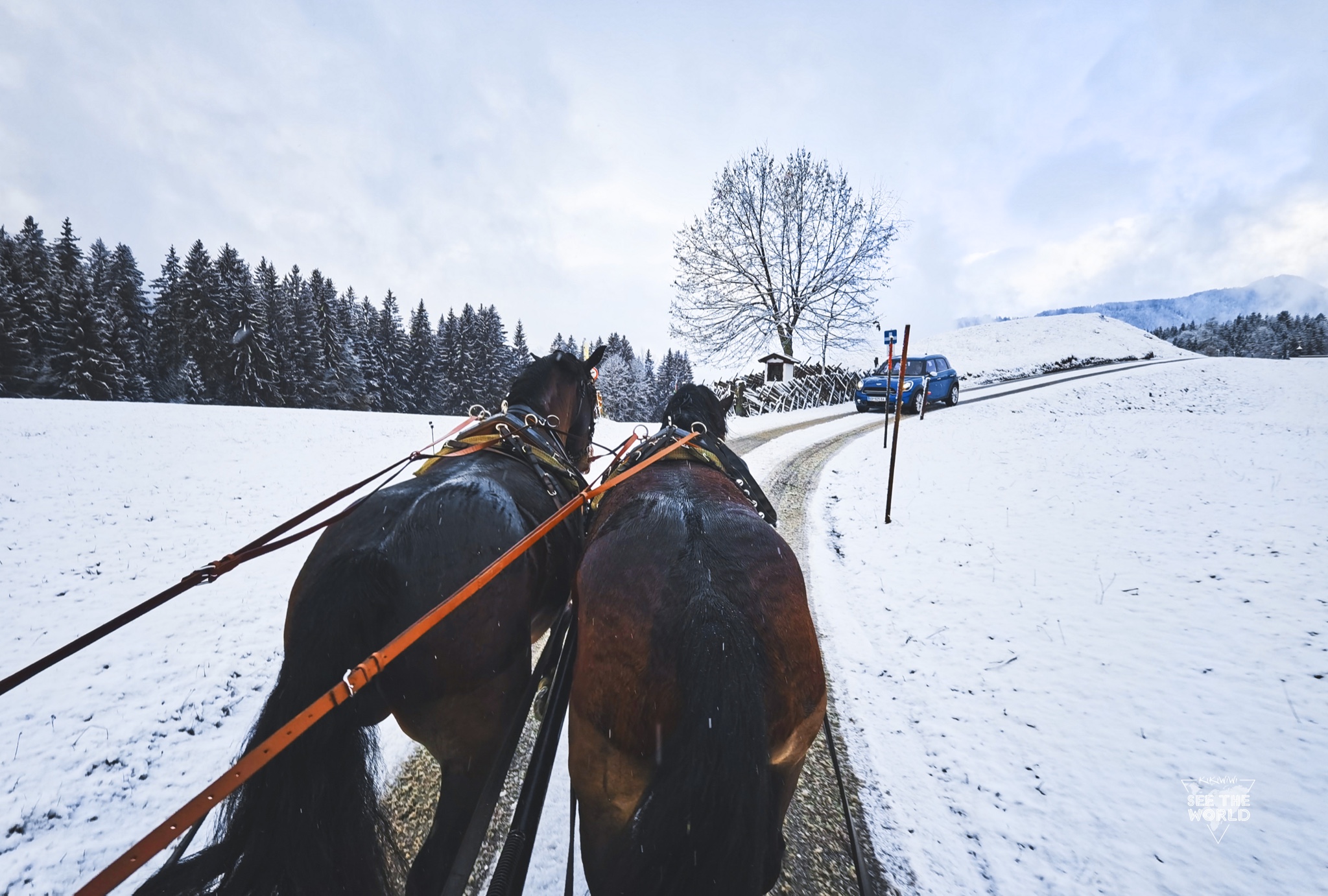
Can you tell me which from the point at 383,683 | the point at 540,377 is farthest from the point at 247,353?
the point at 383,683

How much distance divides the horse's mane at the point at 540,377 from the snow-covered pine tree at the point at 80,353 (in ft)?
115

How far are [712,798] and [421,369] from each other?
4395 cm

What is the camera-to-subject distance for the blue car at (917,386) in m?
15.0

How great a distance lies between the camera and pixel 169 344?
106 feet

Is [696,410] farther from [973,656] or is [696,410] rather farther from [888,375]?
[888,375]

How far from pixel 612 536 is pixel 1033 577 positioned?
184 inches

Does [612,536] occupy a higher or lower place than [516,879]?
higher

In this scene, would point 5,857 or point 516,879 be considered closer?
point 516,879

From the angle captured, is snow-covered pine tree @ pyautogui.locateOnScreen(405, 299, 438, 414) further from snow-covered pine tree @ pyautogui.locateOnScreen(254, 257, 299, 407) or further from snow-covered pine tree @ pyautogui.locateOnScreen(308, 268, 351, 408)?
snow-covered pine tree @ pyautogui.locateOnScreen(254, 257, 299, 407)

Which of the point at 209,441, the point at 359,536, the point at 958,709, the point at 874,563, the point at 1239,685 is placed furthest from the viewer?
the point at 209,441

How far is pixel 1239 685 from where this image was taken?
2.89 metres

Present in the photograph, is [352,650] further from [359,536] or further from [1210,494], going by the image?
[1210,494]

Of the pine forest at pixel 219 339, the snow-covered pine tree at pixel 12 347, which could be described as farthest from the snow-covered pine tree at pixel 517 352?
the snow-covered pine tree at pixel 12 347

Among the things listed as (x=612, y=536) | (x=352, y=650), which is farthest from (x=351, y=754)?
(x=612, y=536)
